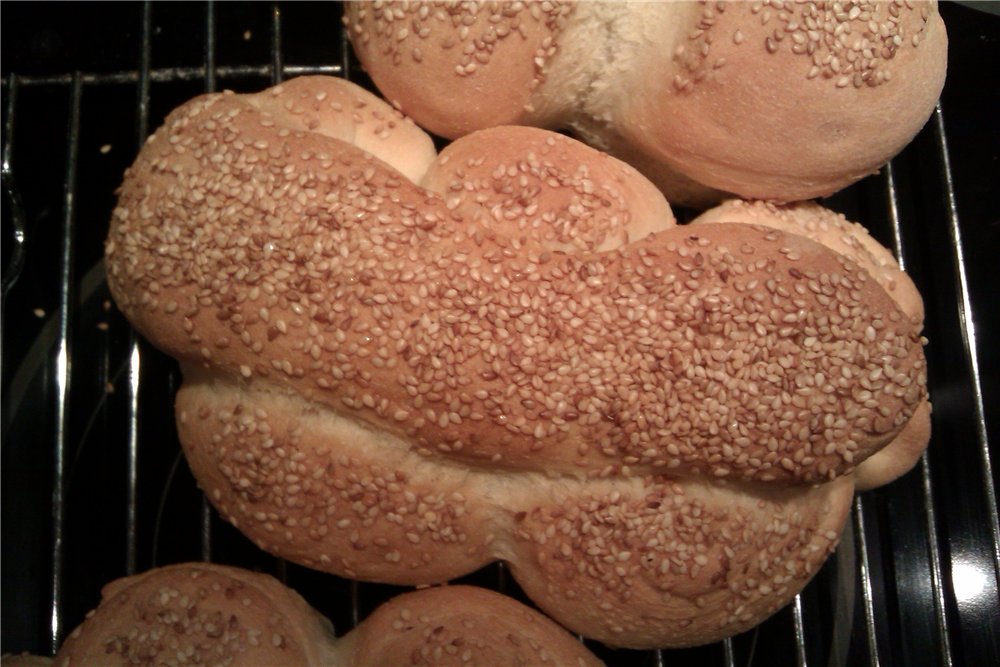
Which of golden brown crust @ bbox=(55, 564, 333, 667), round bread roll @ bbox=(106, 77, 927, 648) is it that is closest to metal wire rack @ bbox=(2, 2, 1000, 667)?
golden brown crust @ bbox=(55, 564, 333, 667)

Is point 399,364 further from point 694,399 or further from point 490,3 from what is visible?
point 490,3

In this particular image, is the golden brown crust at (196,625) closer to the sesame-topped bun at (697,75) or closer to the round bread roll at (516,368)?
the round bread roll at (516,368)

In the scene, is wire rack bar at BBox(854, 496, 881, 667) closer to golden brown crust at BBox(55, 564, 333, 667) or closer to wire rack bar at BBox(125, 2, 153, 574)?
golden brown crust at BBox(55, 564, 333, 667)

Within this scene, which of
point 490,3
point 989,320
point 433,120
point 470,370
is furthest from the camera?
point 989,320

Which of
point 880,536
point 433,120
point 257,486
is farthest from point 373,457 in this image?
point 880,536

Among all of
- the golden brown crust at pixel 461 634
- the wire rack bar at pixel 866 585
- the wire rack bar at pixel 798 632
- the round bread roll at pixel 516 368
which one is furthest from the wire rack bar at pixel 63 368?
the wire rack bar at pixel 866 585

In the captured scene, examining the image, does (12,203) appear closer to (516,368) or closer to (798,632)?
(516,368)
